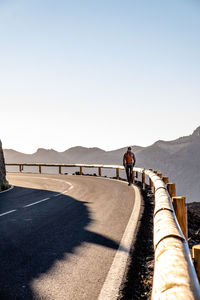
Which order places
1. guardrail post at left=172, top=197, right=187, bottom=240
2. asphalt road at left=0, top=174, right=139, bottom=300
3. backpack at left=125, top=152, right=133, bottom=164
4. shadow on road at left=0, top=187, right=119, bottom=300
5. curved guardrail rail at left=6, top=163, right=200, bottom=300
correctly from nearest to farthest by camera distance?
curved guardrail rail at left=6, top=163, right=200, bottom=300
asphalt road at left=0, top=174, right=139, bottom=300
shadow on road at left=0, top=187, right=119, bottom=300
guardrail post at left=172, top=197, right=187, bottom=240
backpack at left=125, top=152, right=133, bottom=164

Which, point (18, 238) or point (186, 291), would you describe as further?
point (18, 238)

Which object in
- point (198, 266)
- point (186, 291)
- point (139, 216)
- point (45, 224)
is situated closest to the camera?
point (186, 291)

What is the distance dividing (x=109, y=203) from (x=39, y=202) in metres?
2.55

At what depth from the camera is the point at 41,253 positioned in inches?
212

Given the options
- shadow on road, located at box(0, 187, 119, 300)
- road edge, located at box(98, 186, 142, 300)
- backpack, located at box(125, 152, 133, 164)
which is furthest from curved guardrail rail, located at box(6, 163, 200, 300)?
backpack, located at box(125, 152, 133, 164)

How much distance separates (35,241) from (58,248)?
67cm

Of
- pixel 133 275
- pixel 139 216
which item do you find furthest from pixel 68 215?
pixel 133 275

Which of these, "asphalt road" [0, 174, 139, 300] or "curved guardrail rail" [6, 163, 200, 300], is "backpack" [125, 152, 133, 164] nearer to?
"asphalt road" [0, 174, 139, 300]

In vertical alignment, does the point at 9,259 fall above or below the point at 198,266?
below

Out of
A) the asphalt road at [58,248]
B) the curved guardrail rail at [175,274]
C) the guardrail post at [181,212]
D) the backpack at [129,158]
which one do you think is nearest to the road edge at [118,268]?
the asphalt road at [58,248]

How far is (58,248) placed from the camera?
570cm

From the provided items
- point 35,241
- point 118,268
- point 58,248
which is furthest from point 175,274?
point 35,241

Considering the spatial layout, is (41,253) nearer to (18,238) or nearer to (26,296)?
(18,238)

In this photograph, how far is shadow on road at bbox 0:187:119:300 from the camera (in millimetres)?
4246
